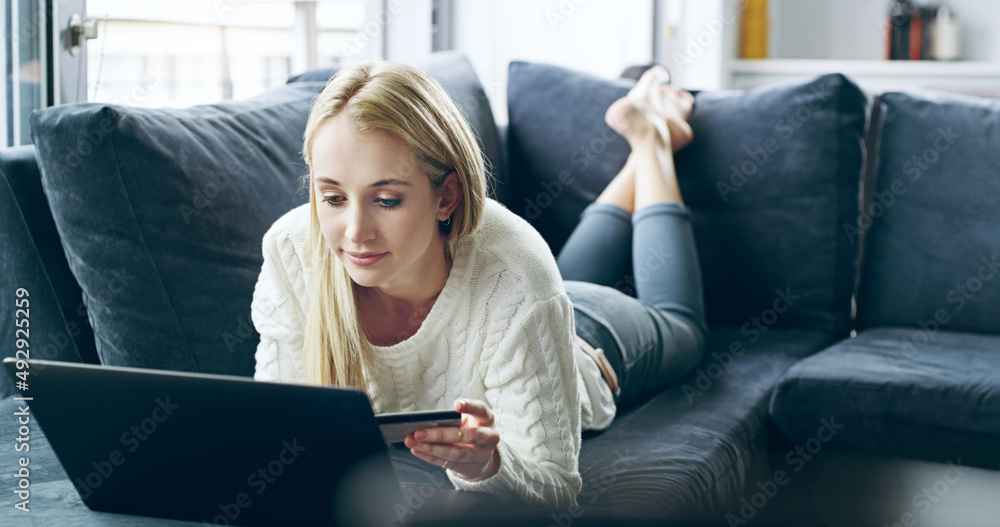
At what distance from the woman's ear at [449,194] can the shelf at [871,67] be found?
118 inches

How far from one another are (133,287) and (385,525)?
53cm

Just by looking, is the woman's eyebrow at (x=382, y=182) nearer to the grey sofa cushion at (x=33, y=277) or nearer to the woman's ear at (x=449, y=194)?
the woman's ear at (x=449, y=194)

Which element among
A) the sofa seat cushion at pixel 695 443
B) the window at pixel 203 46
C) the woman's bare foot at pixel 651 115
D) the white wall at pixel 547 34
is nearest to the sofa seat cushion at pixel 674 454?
the sofa seat cushion at pixel 695 443

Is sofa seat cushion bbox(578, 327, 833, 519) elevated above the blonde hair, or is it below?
below

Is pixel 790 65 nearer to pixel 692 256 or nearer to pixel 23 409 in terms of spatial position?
pixel 692 256

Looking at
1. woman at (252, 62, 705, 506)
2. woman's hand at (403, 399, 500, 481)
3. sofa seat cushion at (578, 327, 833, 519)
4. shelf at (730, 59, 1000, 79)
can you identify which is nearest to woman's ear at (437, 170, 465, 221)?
woman at (252, 62, 705, 506)

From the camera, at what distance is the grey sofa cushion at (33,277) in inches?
41.8

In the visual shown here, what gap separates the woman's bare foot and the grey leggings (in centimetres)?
17

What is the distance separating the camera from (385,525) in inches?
25.8

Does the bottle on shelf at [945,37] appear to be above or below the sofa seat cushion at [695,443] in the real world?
above

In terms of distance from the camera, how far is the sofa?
102 cm

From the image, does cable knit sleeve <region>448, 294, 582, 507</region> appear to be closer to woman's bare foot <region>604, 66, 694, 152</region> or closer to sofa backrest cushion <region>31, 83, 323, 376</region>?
sofa backrest cushion <region>31, 83, 323, 376</region>

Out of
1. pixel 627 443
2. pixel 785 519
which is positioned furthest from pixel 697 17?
pixel 627 443

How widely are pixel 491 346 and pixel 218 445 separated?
389 millimetres
